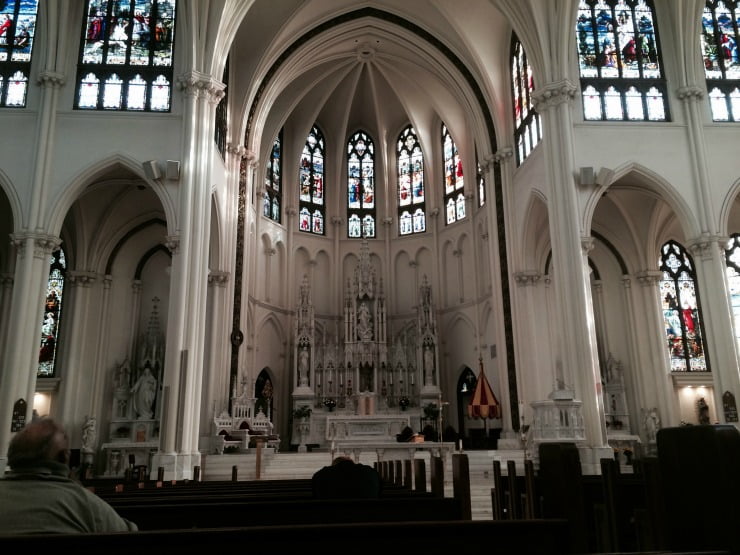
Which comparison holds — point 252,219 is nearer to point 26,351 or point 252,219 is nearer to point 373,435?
point 373,435

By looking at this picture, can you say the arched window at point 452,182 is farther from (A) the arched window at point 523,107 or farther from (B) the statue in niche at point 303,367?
(B) the statue in niche at point 303,367

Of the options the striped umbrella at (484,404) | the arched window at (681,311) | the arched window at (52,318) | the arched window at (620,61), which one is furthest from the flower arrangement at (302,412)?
the arched window at (620,61)

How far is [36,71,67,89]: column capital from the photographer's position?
55.3 feet

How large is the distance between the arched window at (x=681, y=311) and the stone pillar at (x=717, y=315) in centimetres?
594

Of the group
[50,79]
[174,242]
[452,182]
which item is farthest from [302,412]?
[50,79]

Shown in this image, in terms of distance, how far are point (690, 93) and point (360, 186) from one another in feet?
52.3

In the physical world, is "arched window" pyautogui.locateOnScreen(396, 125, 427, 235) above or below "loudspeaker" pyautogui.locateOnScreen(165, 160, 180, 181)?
above

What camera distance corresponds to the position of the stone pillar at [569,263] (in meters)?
16.0

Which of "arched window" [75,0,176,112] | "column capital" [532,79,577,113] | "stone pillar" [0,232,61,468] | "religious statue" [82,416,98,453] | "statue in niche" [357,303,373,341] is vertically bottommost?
"religious statue" [82,416,98,453]

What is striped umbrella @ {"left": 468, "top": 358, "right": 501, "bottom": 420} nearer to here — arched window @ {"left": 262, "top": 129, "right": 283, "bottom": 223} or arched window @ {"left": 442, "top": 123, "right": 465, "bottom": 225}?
arched window @ {"left": 442, "top": 123, "right": 465, "bottom": 225}

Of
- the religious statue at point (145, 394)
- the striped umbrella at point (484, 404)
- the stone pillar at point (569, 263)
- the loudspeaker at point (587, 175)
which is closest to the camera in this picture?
the stone pillar at point (569, 263)

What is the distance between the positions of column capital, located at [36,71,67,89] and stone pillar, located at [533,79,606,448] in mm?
12605

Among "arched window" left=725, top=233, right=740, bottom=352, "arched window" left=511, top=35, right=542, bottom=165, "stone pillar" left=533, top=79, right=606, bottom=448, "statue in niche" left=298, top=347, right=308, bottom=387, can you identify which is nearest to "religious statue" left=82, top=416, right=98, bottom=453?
"statue in niche" left=298, top=347, right=308, bottom=387

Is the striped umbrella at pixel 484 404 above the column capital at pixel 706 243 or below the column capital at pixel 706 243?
below
